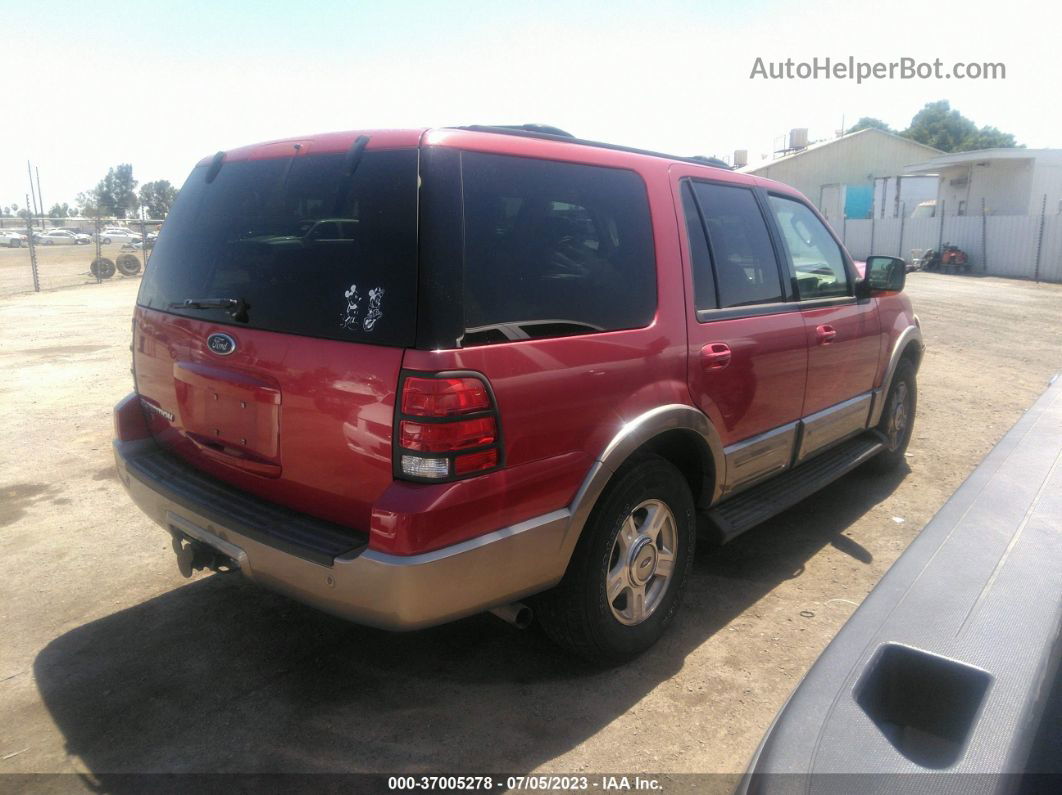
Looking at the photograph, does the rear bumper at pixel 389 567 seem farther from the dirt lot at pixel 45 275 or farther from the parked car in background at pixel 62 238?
the parked car in background at pixel 62 238

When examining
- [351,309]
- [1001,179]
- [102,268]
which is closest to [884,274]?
[351,309]

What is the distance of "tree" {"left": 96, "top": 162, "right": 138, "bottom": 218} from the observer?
8325cm

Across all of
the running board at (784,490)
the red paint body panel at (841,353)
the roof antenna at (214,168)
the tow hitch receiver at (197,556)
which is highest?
the roof antenna at (214,168)

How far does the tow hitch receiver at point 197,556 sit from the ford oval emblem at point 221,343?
0.70 metres

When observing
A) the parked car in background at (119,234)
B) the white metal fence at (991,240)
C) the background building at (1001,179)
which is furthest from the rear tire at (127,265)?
the parked car in background at (119,234)

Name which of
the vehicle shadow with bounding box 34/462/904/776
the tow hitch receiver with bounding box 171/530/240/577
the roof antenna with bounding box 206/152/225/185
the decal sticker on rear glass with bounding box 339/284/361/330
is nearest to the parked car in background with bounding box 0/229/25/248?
the roof antenna with bounding box 206/152/225/185

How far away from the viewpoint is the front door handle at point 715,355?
10.6 ft

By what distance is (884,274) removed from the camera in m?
4.58

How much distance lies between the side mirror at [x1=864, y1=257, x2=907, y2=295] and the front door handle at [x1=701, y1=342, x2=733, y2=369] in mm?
1770

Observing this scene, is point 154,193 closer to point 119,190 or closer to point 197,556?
point 119,190

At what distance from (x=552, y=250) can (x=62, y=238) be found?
69.1 metres

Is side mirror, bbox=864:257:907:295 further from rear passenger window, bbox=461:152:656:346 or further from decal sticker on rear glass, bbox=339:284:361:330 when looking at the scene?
decal sticker on rear glass, bbox=339:284:361:330

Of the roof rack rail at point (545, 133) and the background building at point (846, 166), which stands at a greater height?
the background building at point (846, 166)

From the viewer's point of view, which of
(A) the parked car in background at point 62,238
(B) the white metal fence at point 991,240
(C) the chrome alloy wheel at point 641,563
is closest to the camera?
(C) the chrome alloy wheel at point 641,563
